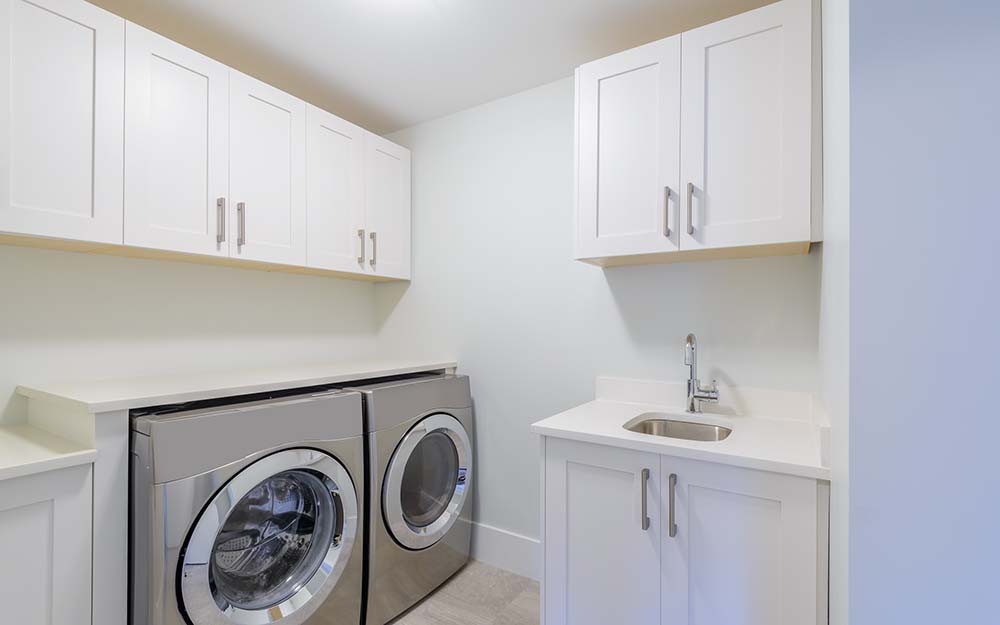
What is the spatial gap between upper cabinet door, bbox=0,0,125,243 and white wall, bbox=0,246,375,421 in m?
0.37

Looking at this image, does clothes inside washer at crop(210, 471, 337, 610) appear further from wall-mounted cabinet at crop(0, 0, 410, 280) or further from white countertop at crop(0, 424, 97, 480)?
wall-mounted cabinet at crop(0, 0, 410, 280)

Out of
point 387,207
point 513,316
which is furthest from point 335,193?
point 513,316

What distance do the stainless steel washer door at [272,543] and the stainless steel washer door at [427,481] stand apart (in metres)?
0.22

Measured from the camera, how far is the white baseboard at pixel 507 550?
2.22 m

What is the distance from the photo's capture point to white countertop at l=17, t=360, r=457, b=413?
1.29 metres

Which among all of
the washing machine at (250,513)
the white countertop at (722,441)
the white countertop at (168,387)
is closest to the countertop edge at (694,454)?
the white countertop at (722,441)

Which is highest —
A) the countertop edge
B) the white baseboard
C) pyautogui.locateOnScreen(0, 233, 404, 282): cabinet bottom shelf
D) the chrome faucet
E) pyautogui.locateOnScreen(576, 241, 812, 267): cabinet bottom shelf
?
pyautogui.locateOnScreen(576, 241, 812, 267): cabinet bottom shelf

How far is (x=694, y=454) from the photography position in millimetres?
1301

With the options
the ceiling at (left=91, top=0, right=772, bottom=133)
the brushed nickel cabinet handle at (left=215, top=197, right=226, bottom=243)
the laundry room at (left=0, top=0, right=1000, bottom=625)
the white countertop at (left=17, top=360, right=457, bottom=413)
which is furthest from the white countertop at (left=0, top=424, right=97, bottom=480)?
the ceiling at (left=91, top=0, right=772, bottom=133)

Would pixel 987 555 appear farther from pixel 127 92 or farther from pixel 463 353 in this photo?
pixel 127 92

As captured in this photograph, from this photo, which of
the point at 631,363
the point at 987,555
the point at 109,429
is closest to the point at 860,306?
the point at 987,555

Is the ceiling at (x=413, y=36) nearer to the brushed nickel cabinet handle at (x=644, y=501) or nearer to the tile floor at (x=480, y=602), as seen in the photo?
the brushed nickel cabinet handle at (x=644, y=501)

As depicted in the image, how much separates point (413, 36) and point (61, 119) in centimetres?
124

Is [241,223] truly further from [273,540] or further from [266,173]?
[273,540]
